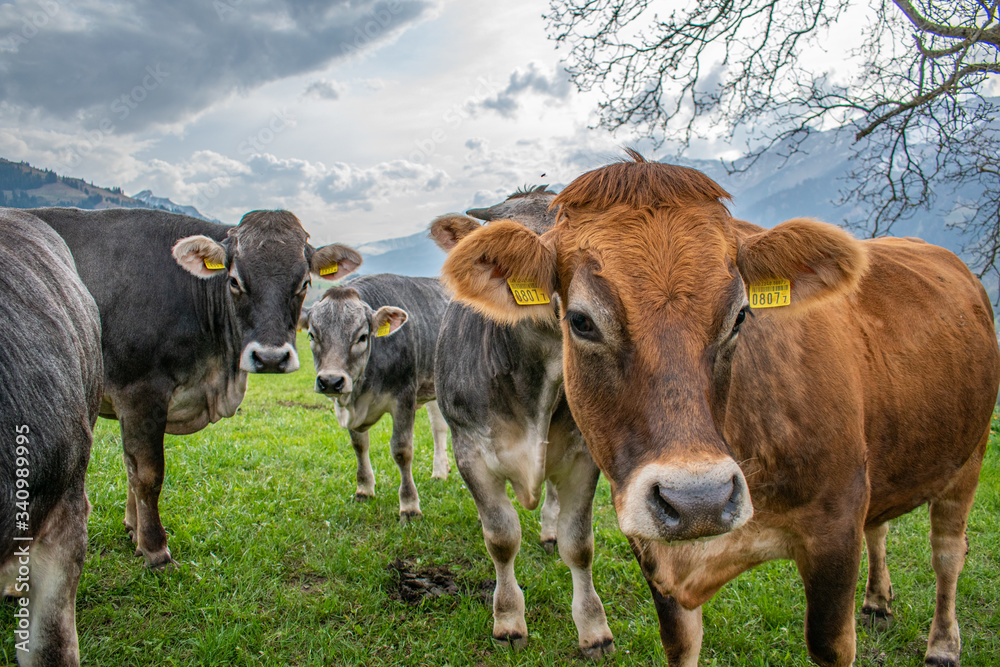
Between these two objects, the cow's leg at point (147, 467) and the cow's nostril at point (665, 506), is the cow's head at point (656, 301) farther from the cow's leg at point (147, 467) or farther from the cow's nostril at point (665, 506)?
the cow's leg at point (147, 467)

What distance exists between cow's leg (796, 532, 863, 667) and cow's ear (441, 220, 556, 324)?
1.62 metres

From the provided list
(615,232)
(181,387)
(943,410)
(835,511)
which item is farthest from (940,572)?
(181,387)

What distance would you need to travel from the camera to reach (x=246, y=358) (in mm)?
4656

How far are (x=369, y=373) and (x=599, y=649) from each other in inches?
155

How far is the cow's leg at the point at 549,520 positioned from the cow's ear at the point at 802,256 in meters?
3.12

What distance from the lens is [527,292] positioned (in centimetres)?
242

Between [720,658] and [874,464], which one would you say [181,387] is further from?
[874,464]

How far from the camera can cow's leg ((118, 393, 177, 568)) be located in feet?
14.0

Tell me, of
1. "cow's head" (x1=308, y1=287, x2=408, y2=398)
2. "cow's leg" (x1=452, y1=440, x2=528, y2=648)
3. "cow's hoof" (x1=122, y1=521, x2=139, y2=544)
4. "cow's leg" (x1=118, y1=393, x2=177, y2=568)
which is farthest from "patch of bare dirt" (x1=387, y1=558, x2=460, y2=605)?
"cow's hoof" (x1=122, y1=521, x2=139, y2=544)

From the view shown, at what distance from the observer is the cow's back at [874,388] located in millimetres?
2486

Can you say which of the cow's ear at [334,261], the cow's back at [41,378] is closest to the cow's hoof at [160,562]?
the cow's back at [41,378]

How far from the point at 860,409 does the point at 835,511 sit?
0.53 m

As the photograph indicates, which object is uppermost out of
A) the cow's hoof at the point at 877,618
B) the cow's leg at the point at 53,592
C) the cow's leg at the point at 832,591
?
the cow's leg at the point at 53,592

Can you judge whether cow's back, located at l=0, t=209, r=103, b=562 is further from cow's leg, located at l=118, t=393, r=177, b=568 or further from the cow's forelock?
the cow's forelock
